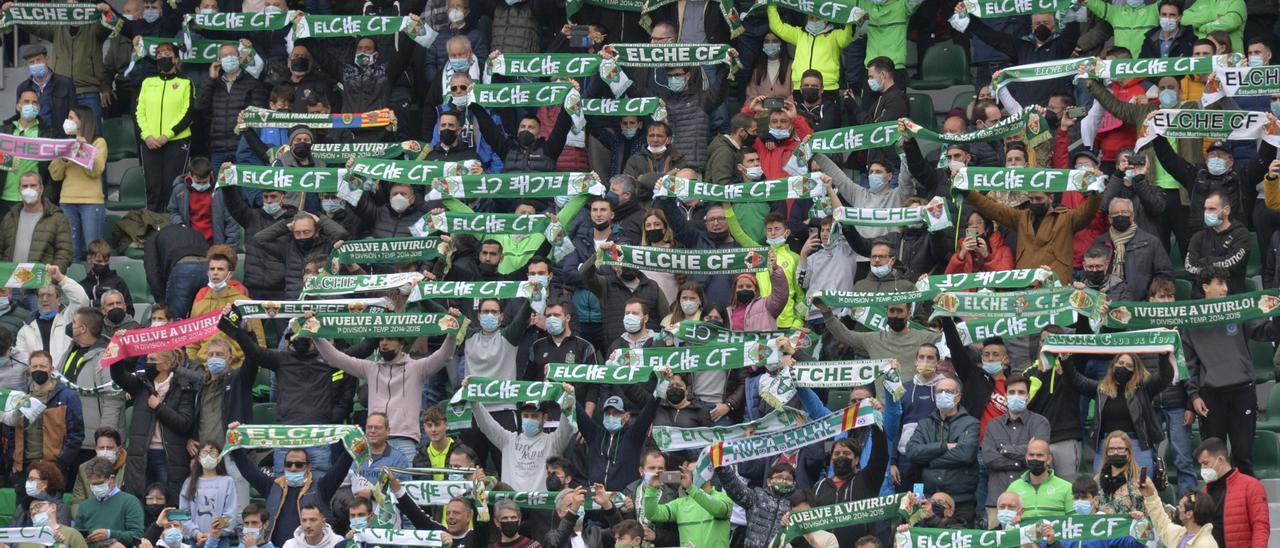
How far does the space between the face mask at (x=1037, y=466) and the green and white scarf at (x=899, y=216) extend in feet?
10.4

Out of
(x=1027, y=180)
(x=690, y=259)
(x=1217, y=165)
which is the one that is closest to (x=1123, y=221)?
(x=1027, y=180)

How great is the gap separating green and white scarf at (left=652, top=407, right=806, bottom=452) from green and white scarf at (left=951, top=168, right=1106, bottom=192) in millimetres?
2980

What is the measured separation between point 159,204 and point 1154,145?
8.97 m

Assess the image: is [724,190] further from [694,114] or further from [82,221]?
[82,221]

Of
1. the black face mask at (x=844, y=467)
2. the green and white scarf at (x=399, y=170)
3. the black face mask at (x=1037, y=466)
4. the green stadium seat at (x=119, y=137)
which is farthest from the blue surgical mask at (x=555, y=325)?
the green stadium seat at (x=119, y=137)

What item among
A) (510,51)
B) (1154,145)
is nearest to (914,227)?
(1154,145)

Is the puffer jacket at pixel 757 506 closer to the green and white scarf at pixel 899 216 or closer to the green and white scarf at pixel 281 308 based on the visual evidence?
the green and white scarf at pixel 899 216

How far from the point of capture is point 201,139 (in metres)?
25.3

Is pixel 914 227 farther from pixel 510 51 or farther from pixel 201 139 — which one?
pixel 201 139

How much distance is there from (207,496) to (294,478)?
2.39 ft

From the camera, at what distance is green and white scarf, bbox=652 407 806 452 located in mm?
A: 19406

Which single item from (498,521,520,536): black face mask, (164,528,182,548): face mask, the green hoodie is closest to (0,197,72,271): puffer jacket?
(164,528,182,548): face mask

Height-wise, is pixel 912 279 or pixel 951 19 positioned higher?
pixel 951 19

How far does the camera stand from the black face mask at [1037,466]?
1862 cm
